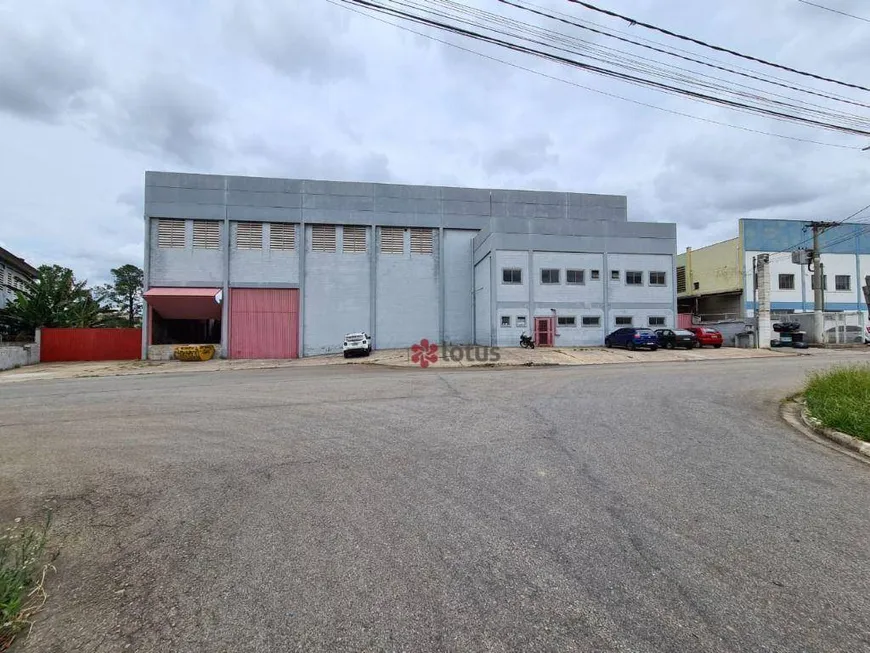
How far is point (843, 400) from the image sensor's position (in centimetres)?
762

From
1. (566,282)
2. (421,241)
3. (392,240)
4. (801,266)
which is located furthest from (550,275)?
(801,266)

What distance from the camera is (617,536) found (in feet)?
11.8

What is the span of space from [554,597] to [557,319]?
29.4 meters

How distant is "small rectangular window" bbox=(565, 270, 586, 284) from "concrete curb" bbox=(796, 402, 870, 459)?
24.0 m

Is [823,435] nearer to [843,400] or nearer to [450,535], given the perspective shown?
[843,400]

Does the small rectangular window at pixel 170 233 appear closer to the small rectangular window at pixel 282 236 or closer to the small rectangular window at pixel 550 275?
the small rectangular window at pixel 282 236

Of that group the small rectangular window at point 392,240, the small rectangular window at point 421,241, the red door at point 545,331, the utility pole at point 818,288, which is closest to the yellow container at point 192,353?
the small rectangular window at point 392,240

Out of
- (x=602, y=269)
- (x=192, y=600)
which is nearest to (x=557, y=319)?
(x=602, y=269)

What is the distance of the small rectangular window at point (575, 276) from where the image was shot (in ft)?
104

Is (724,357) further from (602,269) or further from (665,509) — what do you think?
(665,509)

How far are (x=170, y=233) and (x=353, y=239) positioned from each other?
1229 cm

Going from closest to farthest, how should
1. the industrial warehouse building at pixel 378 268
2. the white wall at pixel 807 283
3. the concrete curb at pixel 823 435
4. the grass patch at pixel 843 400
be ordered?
the concrete curb at pixel 823 435 < the grass patch at pixel 843 400 < the industrial warehouse building at pixel 378 268 < the white wall at pixel 807 283

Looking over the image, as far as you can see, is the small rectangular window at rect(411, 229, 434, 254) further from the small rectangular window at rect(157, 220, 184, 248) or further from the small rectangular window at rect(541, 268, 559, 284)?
the small rectangular window at rect(157, 220, 184, 248)

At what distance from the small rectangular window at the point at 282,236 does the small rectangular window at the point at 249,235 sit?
2.44 feet
